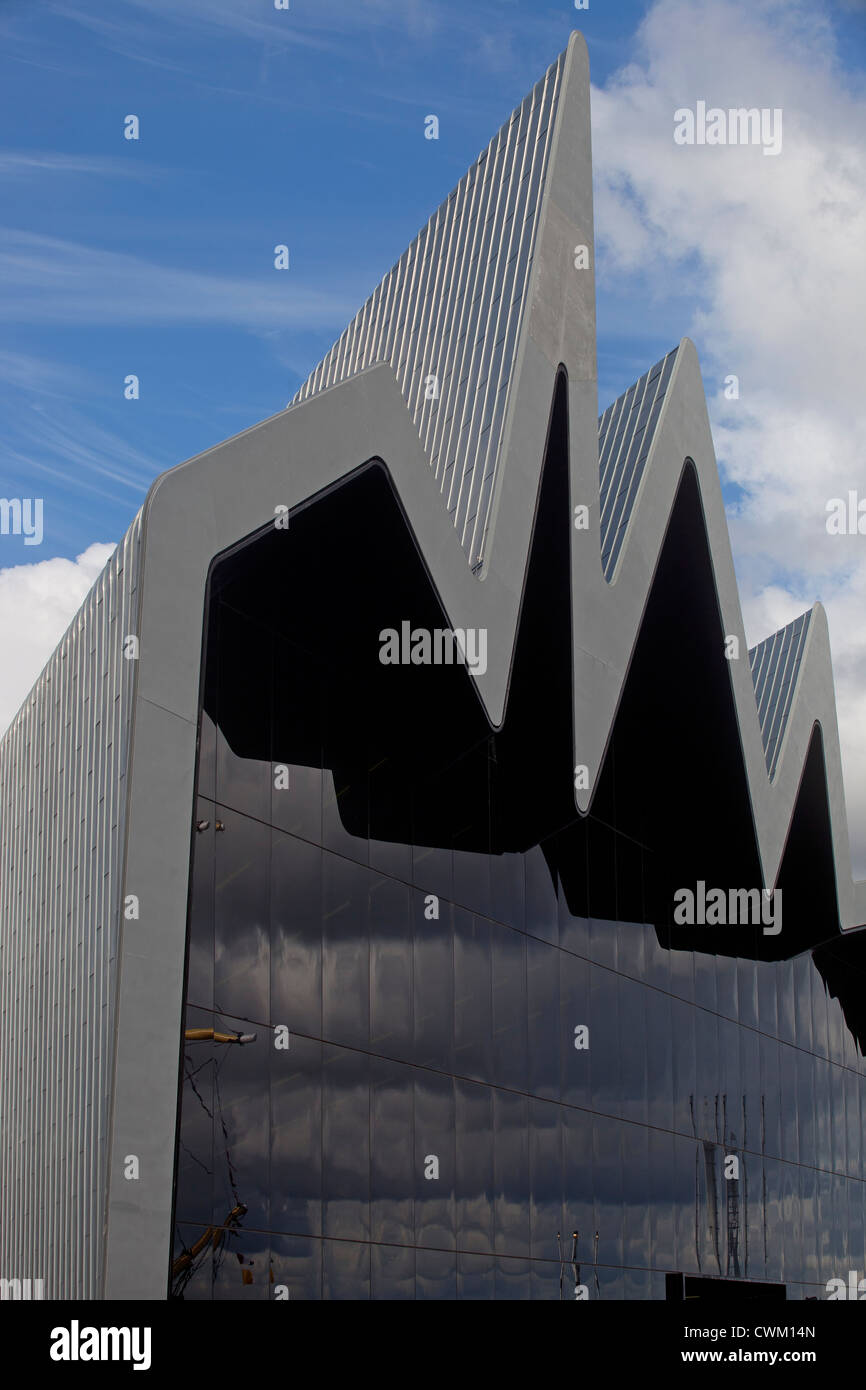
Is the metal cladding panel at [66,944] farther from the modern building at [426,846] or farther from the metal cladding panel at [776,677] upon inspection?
the metal cladding panel at [776,677]

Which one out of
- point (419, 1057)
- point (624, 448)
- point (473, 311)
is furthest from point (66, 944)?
point (624, 448)

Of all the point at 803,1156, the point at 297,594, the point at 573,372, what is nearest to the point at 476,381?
the point at 573,372

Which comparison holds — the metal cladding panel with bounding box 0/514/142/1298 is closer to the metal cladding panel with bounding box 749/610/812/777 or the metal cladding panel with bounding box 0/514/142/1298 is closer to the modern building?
the modern building

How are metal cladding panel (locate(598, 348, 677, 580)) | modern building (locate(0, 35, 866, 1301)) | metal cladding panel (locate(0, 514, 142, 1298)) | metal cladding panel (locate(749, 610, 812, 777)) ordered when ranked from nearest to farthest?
metal cladding panel (locate(0, 514, 142, 1298)) → modern building (locate(0, 35, 866, 1301)) → metal cladding panel (locate(598, 348, 677, 580)) → metal cladding panel (locate(749, 610, 812, 777))

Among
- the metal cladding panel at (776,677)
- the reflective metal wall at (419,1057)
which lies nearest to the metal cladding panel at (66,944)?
the reflective metal wall at (419,1057)

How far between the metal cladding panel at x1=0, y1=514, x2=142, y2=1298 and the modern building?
10 cm

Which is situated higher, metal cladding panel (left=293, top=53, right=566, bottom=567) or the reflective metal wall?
metal cladding panel (left=293, top=53, right=566, bottom=567)

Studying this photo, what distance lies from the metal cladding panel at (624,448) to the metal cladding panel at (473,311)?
9.89 ft

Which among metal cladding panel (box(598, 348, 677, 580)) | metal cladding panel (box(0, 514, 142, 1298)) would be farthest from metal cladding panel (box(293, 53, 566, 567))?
metal cladding panel (box(0, 514, 142, 1298))

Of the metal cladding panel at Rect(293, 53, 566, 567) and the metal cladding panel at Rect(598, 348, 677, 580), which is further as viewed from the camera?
the metal cladding panel at Rect(598, 348, 677, 580)

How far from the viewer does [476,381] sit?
20734 millimetres

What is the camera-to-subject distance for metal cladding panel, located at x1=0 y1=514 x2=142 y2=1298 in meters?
14.3

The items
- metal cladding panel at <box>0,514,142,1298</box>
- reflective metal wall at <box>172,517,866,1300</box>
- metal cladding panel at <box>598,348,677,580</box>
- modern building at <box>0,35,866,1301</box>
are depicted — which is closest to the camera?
metal cladding panel at <box>0,514,142,1298</box>

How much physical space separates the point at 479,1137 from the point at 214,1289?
19.3ft
